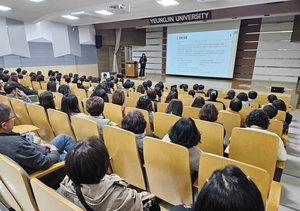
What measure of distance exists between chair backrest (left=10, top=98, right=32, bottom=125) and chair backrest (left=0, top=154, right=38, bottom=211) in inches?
67.6

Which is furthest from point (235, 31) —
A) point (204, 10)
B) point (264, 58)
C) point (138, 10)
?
point (138, 10)

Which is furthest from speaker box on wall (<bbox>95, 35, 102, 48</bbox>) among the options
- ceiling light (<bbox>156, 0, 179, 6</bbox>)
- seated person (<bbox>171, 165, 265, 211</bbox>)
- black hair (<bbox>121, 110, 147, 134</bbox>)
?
seated person (<bbox>171, 165, 265, 211</bbox>)

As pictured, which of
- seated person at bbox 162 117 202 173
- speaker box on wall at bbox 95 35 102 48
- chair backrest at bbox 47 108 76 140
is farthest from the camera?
speaker box on wall at bbox 95 35 102 48

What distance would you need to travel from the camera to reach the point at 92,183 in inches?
33.7

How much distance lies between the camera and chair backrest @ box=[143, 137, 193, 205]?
4.25 ft

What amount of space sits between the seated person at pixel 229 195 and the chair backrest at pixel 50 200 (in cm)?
45

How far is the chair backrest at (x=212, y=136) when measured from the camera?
1.80 metres

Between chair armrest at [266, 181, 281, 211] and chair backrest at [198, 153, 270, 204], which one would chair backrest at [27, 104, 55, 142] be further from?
chair armrest at [266, 181, 281, 211]

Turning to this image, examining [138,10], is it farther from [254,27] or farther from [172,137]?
[172,137]

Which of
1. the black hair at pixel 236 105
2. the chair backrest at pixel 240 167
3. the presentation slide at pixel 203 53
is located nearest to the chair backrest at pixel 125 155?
the chair backrest at pixel 240 167

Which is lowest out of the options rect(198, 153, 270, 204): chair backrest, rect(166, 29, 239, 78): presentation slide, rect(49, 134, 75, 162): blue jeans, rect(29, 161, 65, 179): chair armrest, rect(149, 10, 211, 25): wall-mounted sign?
rect(49, 134, 75, 162): blue jeans

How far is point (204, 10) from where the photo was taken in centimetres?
648

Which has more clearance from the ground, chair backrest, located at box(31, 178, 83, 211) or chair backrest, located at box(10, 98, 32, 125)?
chair backrest, located at box(31, 178, 83, 211)

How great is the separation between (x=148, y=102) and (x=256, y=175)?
73.4 inches
